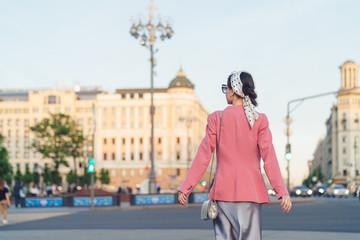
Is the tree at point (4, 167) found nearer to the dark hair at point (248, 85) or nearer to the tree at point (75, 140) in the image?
the tree at point (75, 140)

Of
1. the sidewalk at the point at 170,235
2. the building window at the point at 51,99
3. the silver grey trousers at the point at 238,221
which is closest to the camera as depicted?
the silver grey trousers at the point at 238,221

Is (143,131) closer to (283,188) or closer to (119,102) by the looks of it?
(119,102)

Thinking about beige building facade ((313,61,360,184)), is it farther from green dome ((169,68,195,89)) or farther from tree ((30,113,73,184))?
tree ((30,113,73,184))

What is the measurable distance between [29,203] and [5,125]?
11092cm

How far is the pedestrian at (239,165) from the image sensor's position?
5449mm

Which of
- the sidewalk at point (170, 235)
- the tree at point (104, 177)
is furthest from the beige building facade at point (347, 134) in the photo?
the sidewalk at point (170, 235)

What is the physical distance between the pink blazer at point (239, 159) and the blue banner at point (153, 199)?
104ft

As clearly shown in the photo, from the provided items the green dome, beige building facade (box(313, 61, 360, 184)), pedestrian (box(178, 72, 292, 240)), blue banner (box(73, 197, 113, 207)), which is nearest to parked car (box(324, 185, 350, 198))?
blue banner (box(73, 197, 113, 207))

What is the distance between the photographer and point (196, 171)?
554 cm

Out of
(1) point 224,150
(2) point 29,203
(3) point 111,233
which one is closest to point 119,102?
(2) point 29,203

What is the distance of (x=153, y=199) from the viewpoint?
37000 millimetres

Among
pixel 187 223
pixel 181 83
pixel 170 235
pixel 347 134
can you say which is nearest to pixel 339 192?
pixel 187 223

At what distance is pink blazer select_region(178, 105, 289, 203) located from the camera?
5477 mm

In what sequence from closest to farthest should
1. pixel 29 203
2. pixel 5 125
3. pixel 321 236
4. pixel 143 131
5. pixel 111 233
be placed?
pixel 321 236
pixel 111 233
pixel 29 203
pixel 143 131
pixel 5 125
